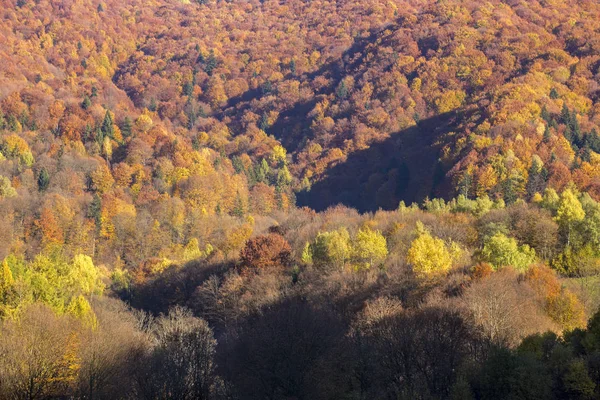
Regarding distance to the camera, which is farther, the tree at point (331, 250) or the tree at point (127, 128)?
the tree at point (127, 128)

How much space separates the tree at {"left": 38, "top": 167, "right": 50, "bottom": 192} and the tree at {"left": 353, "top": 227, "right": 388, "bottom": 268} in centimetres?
7222

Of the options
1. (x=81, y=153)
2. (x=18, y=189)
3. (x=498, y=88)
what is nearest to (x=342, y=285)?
(x=18, y=189)

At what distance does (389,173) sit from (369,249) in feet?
293

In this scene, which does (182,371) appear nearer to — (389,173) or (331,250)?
(331,250)

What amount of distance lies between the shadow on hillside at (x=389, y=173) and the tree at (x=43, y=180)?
6041 centimetres

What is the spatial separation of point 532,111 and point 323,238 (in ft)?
267

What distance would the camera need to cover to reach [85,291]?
7719cm

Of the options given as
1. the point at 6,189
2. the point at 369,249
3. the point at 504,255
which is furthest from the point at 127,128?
the point at 504,255

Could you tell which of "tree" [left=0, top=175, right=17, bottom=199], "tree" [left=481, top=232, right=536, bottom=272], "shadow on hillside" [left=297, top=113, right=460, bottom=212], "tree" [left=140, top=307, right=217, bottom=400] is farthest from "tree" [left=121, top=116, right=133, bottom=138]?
"tree" [left=140, top=307, right=217, bottom=400]

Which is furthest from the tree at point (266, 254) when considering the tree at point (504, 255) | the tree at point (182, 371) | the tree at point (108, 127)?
the tree at point (108, 127)

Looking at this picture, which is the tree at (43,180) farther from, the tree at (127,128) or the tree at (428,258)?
the tree at (428,258)

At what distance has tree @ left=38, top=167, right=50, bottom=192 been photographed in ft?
410

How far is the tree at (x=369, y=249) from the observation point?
75000 mm

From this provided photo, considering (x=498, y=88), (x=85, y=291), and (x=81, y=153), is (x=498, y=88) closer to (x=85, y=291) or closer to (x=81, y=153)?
(x=81, y=153)
